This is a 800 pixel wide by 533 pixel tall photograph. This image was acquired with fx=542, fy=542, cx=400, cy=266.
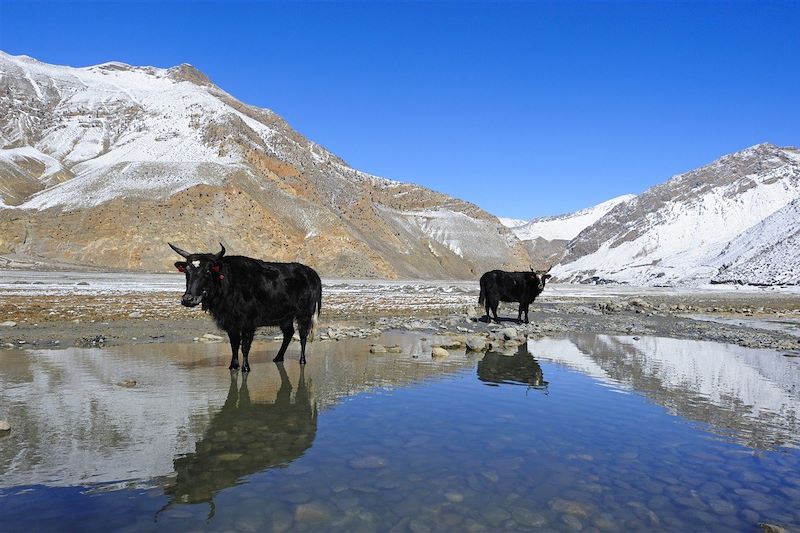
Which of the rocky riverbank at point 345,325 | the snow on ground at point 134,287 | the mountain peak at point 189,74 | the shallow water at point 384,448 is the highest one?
the mountain peak at point 189,74

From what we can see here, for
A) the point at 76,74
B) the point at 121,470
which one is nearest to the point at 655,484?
the point at 121,470

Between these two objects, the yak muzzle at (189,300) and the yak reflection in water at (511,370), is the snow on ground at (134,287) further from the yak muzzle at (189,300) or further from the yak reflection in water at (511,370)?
the yak muzzle at (189,300)

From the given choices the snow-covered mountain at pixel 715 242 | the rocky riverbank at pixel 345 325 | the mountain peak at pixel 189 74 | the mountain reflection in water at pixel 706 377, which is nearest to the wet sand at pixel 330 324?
the rocky riverbank at pixel 345 325

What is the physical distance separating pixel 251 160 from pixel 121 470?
9982 cm

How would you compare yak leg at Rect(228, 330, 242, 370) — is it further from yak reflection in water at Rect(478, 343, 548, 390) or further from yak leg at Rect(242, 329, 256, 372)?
yak reflection in water at Rect(478, 343, 548, 390)

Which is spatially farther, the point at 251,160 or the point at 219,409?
the point at 251,160

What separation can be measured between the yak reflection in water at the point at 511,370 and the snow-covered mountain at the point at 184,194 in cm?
6579

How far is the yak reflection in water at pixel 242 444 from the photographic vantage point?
5227 millimetres

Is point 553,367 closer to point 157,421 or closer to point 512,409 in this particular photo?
point 512,409

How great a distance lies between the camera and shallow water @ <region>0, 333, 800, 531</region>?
468 cm

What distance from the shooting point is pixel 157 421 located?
285 inches

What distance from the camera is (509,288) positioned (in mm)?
24672

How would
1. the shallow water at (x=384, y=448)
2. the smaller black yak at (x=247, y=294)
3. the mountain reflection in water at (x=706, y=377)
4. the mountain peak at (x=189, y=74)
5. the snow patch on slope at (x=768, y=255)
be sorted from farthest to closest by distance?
the mountain peak at (x=189, y=74) → the snow patch on slope at (x=768, y=255) → the smaller black yak at (x=247, y=294) → the mountain reflection in water at (x=706, y=377) → the shallow water at (x=384, y=448)

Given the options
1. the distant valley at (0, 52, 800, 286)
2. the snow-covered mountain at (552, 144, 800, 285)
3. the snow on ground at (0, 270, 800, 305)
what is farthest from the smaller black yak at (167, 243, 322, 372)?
the snow-covered mountain at (552, 144, 800, 285)
